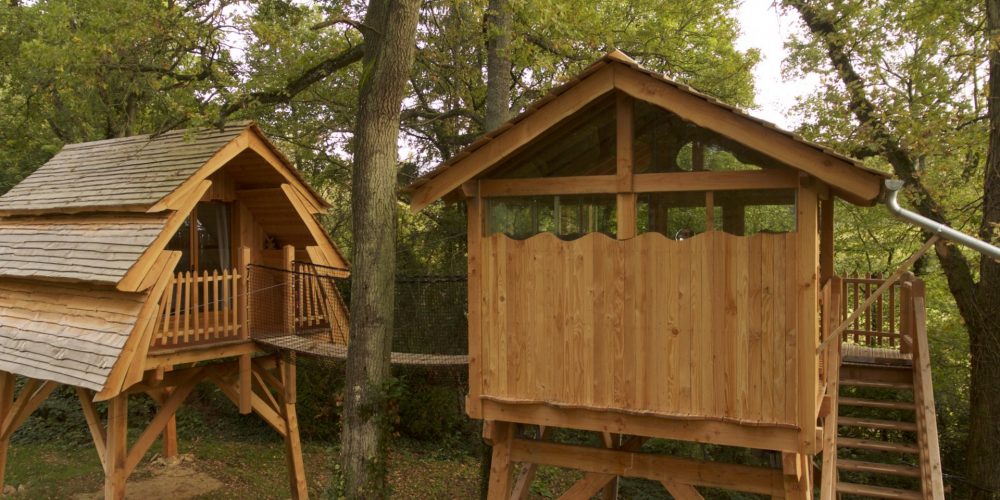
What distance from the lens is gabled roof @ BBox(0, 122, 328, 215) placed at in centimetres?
964

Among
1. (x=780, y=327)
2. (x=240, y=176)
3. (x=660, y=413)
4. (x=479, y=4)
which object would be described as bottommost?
(x=660, y=413)

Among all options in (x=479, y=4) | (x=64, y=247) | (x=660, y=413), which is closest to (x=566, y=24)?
(x=479, y=4)

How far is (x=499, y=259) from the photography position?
6.70 metres

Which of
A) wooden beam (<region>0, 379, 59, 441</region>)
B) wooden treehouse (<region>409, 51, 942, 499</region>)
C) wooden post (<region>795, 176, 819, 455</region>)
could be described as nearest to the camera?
wooden post (<region>795, 176, 819, 455</region>)

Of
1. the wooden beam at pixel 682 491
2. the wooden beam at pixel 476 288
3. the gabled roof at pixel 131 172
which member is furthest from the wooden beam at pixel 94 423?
the wooden beam at pixel 682 491

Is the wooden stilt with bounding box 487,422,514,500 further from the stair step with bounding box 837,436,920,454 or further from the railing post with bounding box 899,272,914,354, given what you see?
the railing post with bounding box 899,272,914,354

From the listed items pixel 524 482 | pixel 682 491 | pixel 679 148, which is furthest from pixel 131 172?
pixel 682 491

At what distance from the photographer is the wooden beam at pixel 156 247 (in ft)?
28.3

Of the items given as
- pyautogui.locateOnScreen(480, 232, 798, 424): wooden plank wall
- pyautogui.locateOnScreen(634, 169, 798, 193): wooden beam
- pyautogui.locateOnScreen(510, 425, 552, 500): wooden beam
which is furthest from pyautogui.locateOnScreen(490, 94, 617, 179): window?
pyautogui.locateOnScreen(510, 425, 552, 500): wooden beam

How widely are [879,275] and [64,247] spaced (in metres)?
15.7

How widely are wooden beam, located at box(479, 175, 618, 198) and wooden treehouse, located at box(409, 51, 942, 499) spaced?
0.01 metres

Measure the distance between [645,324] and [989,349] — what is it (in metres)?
6.54

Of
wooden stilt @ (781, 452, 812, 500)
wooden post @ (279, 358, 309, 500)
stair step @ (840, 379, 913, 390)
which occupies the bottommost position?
wooden post @ (279, 358, 309, 500)

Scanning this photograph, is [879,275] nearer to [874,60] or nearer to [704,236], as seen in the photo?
[874,60]
